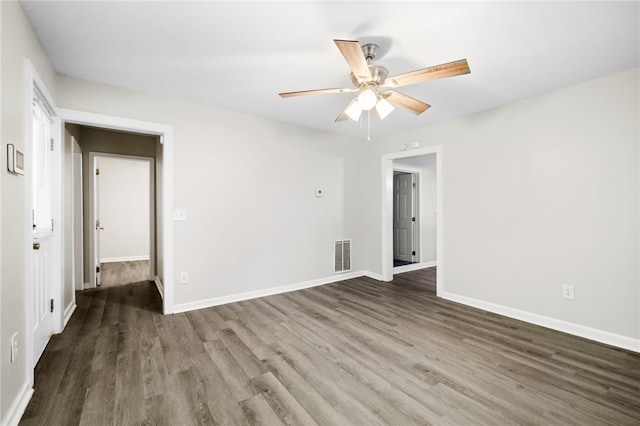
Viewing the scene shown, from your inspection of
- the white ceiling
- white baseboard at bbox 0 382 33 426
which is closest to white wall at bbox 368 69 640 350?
the white ceiling

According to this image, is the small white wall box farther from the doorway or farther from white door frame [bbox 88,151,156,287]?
the doorway

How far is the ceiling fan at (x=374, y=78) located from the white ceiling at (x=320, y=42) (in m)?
0.19

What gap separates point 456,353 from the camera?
2318 millimetres

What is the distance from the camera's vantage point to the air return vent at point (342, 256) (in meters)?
4.60

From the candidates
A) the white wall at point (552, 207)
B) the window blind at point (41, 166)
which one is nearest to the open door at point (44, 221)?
the window blind at point (41, 166)

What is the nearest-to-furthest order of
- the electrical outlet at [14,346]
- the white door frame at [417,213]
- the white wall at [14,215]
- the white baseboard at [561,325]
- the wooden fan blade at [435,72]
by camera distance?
the white wall at [14,215], the electrical outlet at [14,346], the wooden fan blade at [435,72], the white baseboard at [561,325], the white door frame at [417,213]

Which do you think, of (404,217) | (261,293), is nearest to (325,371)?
(261,293)

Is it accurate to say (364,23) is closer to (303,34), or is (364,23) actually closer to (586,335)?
(303,34)

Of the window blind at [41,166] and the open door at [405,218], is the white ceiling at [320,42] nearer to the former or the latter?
the window blind at [41,166]

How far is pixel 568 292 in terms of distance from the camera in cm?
275

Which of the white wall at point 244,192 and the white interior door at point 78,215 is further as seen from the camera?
the white interior door at point 78,215

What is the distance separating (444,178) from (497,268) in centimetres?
129

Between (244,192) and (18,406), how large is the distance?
2.58 meters

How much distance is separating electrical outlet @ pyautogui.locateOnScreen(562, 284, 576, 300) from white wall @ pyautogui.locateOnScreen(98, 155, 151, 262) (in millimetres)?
7145
